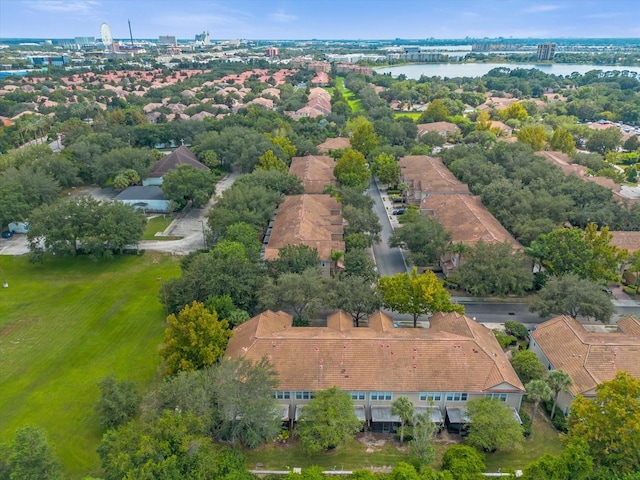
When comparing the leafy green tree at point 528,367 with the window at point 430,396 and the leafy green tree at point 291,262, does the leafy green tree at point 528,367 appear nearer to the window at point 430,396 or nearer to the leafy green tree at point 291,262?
the window at point 430,396

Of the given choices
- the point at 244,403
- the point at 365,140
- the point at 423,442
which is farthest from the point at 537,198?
the point at 244,403

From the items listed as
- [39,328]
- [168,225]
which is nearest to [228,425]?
[39,328]

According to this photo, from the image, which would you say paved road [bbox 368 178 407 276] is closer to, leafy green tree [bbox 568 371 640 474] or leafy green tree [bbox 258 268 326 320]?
leafy green tree [bbox 258 268 326 320]

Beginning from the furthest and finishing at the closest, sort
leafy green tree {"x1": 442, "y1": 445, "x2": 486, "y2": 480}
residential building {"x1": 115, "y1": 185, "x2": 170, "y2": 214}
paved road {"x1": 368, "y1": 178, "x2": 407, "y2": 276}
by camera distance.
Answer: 1. residential building {"x1": 115, "y1": 185, "x2": 170, "y2": 214}
2. paved road {"x1": 368, "y1": 178, "x2": 407, "y2": 276}
3. leafy green tree {"x1": 442, "y1": 445, "x2": 486, "y2": 480}

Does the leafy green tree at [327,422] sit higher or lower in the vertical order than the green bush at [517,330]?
higher

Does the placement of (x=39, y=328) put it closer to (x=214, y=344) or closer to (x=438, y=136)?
(x=214, y=344)

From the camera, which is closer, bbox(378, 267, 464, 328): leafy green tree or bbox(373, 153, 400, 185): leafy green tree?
bbox(378, 267, 464, 328): leafy green tree

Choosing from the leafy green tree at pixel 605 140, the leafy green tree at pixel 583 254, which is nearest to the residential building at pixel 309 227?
the leafy green tree at pixel 583 254

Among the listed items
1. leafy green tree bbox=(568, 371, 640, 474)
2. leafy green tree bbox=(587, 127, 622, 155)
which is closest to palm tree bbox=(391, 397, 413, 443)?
leafy green tree bbox=(568, 371, 640, 474)
